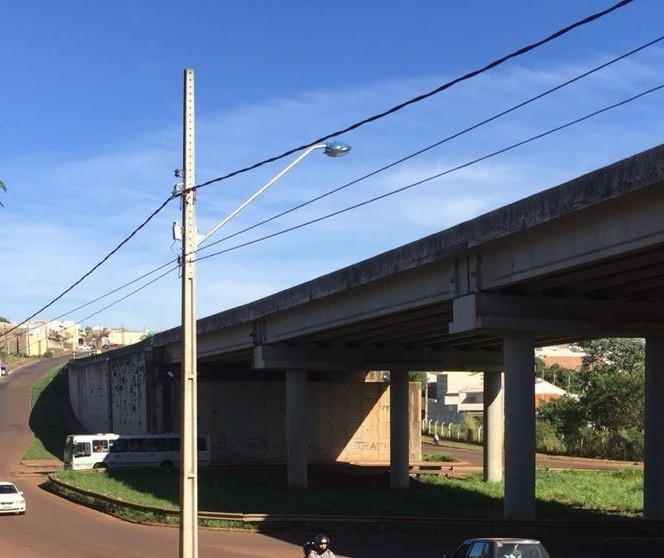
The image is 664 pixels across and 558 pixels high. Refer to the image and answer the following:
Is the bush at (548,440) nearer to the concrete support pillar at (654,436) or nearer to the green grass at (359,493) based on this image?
the green grass at (359,493)

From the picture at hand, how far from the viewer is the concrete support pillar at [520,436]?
1072 inches

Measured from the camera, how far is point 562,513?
3350cm

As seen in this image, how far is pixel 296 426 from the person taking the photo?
45.2m

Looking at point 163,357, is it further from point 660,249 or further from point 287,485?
point 660,249

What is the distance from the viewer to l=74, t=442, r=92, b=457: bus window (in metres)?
55.3

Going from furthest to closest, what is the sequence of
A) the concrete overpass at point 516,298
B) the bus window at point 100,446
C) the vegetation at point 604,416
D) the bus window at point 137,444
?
the vegetation at point 604,416 < the bus window at point 137,444 < the bus window at point 100,446 < the concrete overpass at point 516,298

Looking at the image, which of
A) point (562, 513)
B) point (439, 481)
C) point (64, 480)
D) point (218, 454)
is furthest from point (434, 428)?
point (562, 513)

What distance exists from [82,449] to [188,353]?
41.1m

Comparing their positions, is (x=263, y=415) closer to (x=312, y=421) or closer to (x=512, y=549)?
(x=312, y=421)

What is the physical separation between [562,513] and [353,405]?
107 ft

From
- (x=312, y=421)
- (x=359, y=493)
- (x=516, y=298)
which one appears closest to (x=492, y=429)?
(x=359, y=493)

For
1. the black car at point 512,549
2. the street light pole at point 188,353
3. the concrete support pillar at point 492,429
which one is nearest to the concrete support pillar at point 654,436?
the concrete support pillar at point 492,429

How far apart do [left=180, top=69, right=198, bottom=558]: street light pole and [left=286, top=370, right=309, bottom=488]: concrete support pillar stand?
2794 centimetres

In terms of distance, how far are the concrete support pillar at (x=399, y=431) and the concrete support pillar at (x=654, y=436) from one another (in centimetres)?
1765
